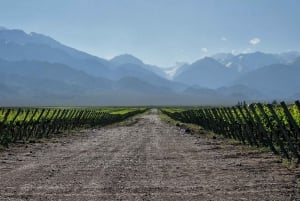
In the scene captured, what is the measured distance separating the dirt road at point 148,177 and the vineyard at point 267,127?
95 cm

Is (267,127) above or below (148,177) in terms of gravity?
above

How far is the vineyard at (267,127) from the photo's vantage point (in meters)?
19.5

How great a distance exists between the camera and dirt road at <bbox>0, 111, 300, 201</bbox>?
41.8ft

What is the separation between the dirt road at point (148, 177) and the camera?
1274 centimetres

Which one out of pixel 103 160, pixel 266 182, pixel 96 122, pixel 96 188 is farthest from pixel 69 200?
pixel 96 122

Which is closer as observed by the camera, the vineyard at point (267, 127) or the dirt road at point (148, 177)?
the dirt road at point (148, 177)

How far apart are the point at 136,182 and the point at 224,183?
7.97ft

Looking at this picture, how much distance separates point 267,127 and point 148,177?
17.3 meters

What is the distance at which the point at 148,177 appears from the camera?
15.9 m

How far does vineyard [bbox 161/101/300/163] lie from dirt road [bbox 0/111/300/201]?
95 centimetres

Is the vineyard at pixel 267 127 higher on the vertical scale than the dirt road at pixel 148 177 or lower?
higher

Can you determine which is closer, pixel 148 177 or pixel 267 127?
pixel 148 177

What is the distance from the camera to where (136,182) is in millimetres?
14867

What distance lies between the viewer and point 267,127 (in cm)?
3169
